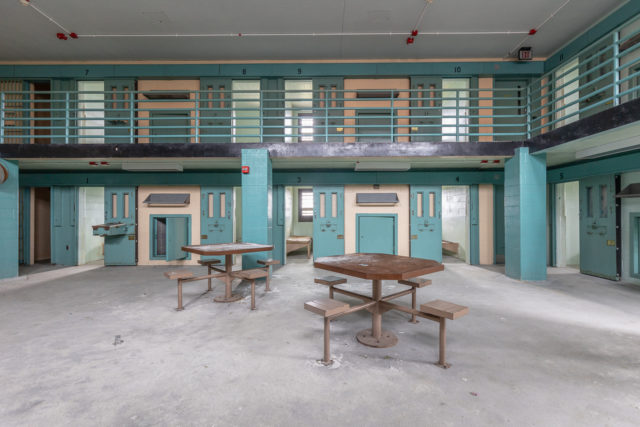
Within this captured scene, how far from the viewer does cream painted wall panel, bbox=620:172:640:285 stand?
5.86m

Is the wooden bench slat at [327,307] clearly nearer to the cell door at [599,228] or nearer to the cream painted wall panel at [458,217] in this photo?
the cream painted wall panel at [458,217]

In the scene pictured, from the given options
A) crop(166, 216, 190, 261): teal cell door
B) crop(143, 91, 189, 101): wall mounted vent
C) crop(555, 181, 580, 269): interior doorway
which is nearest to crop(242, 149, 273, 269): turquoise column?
crop(166, 216, 190, 261): teal cell door

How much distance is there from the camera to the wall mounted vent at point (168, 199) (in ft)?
26.5

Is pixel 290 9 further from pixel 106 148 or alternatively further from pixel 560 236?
pixel 560 236

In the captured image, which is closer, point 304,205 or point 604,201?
point 604,201

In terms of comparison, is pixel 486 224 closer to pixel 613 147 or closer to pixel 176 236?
pixel 613 147

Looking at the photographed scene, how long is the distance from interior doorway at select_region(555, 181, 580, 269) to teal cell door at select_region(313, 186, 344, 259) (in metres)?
5.97

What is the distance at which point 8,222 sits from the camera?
20.9 ft

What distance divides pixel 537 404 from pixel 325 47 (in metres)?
8.10

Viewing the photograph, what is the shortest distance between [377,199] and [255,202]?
3675 millimetres

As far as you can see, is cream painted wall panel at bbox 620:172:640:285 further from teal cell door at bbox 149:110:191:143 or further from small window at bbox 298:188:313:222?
teal cell door at bbox 149:110:191:143

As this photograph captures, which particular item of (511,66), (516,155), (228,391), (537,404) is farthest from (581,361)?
(511,66)

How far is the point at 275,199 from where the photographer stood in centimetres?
825

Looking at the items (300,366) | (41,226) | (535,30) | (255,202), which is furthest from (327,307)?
(41,226)
